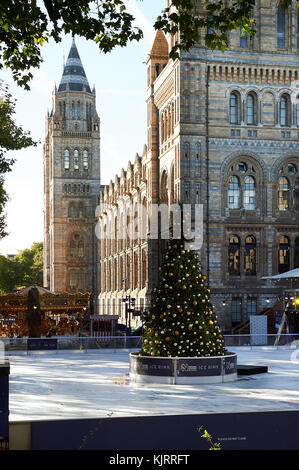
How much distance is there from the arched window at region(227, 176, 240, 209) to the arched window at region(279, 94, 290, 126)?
505 centimetres

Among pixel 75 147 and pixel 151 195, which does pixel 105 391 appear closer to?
pixel 151 195

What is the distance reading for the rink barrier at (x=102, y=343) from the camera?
30672 mm

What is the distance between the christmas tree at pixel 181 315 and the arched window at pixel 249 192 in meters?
27.4

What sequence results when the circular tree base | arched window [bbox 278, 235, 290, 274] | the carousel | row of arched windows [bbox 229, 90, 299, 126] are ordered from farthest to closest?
arched window [bbox 278, 235, 290, 274] < row of arched windows [bbox 229, 90, 299, 126] < the carousel < the circular tree base

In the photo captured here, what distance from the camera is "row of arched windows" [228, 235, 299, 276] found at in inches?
1852

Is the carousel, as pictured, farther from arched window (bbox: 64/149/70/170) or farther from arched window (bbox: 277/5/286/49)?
arched window (bbox: 64/149/70/170)

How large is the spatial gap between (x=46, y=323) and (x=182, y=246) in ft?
79.0

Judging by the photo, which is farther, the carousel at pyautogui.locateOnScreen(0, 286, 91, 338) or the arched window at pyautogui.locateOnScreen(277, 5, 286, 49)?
the arched window at pyautogui.locateOnScreen(277, 5, 286, 49)

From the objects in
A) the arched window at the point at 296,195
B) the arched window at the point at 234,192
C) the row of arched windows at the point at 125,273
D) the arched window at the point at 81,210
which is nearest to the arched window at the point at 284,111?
the arched window at the point at 296,195

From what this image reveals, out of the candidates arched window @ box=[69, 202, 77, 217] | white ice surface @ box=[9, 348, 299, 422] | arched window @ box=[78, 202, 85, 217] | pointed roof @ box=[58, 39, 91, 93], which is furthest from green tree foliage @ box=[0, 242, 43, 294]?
white ice surface @ box=[9, 348, 299, 422]

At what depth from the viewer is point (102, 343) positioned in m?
31.7

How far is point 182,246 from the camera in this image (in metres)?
20.5

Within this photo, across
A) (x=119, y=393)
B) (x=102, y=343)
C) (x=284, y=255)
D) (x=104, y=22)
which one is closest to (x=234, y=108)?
(x=284, y=255)
